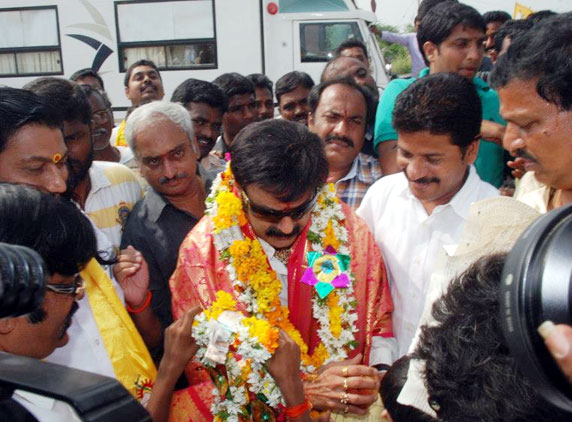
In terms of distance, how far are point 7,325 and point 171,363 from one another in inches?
27.5

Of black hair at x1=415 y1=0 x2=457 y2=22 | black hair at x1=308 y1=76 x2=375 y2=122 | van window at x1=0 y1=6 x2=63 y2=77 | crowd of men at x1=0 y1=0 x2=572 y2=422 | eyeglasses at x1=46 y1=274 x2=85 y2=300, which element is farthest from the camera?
van window at x1=0 y1=6 x2=63 y2=77

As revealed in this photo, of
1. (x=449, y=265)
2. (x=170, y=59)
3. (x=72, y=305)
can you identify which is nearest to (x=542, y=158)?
(x=449, y=265)

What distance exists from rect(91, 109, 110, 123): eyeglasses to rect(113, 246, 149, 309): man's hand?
2.21m

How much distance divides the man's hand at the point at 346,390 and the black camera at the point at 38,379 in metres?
1.48

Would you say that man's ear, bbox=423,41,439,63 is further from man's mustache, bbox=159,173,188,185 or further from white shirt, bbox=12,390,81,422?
white shirt, bbox=12,390,81,422

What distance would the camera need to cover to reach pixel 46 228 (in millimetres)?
1653

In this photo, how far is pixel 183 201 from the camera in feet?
9.56

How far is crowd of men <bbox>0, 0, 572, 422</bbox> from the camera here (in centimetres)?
130

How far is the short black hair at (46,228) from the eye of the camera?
1.59m

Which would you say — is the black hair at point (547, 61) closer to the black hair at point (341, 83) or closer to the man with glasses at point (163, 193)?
the black hair at point (341, 83)

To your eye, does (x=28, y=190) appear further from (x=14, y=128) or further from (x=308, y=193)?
(x=308, y=193)

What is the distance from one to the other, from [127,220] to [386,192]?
1343mm

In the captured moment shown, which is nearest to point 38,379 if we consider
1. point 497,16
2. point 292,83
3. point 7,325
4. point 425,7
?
point 7,325

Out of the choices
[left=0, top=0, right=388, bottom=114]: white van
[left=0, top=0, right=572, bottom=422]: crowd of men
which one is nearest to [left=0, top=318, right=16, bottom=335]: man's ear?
[left=0, top=0, right=572, bottom=422]: crowd of men
